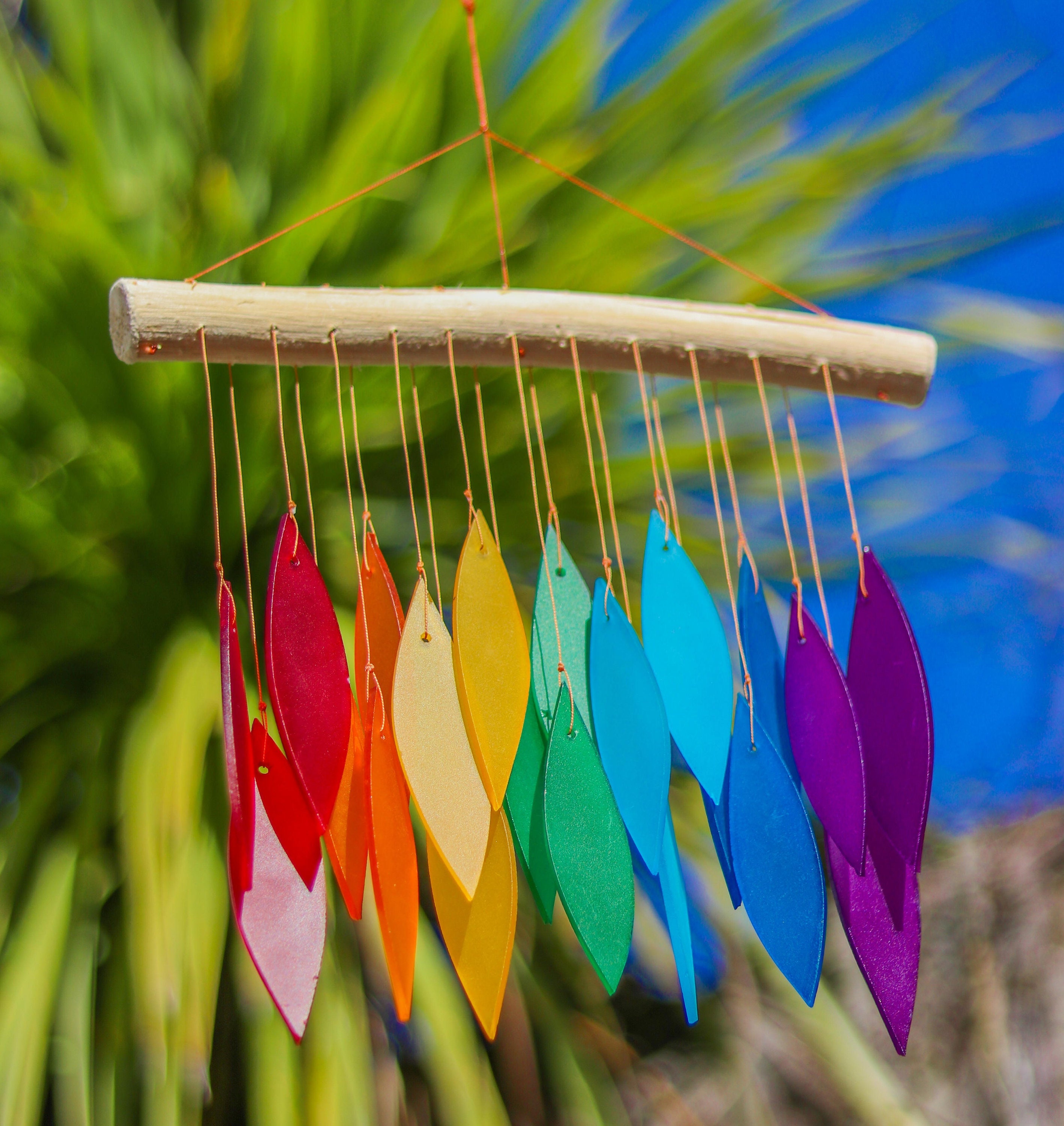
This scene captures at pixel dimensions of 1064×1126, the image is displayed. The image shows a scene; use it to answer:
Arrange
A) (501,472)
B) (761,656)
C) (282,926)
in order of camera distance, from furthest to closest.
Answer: (501,472) → (761,656) → (282,926)

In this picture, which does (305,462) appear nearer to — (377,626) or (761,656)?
(377,626)

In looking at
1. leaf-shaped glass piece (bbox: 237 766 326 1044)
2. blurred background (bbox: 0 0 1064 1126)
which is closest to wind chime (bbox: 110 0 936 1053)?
leaf-shaped glass piece (bbox: 237 766 326 1044)

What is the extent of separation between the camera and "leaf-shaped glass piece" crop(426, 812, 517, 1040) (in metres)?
0.42

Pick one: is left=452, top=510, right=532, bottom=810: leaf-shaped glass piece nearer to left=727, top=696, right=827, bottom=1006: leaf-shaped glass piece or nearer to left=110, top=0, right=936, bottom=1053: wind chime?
left=110, top=0, right=936, bottom=1053: wind chime

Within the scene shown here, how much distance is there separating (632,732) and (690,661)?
→ 50 millimetres

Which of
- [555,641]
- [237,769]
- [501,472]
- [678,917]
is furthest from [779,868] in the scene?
[501,472]

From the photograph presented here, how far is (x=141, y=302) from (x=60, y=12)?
1.82 feet

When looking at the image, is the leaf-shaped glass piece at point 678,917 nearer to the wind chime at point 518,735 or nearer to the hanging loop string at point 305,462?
the wind chime at point 518,735

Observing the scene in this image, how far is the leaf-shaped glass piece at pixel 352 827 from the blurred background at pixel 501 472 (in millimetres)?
201

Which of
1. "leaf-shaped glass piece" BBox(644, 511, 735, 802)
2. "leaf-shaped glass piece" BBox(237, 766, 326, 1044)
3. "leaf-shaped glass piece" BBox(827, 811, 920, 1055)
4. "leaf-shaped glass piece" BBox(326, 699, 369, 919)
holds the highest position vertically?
"leaf-shaped glass piece" BBox(644, 511, 735, 802)

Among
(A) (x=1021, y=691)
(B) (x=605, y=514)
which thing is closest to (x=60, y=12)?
(B) (x=605, y=514)

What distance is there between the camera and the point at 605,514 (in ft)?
2.91

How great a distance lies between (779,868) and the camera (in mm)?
448

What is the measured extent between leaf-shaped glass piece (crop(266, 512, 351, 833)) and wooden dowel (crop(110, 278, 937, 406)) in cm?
11
